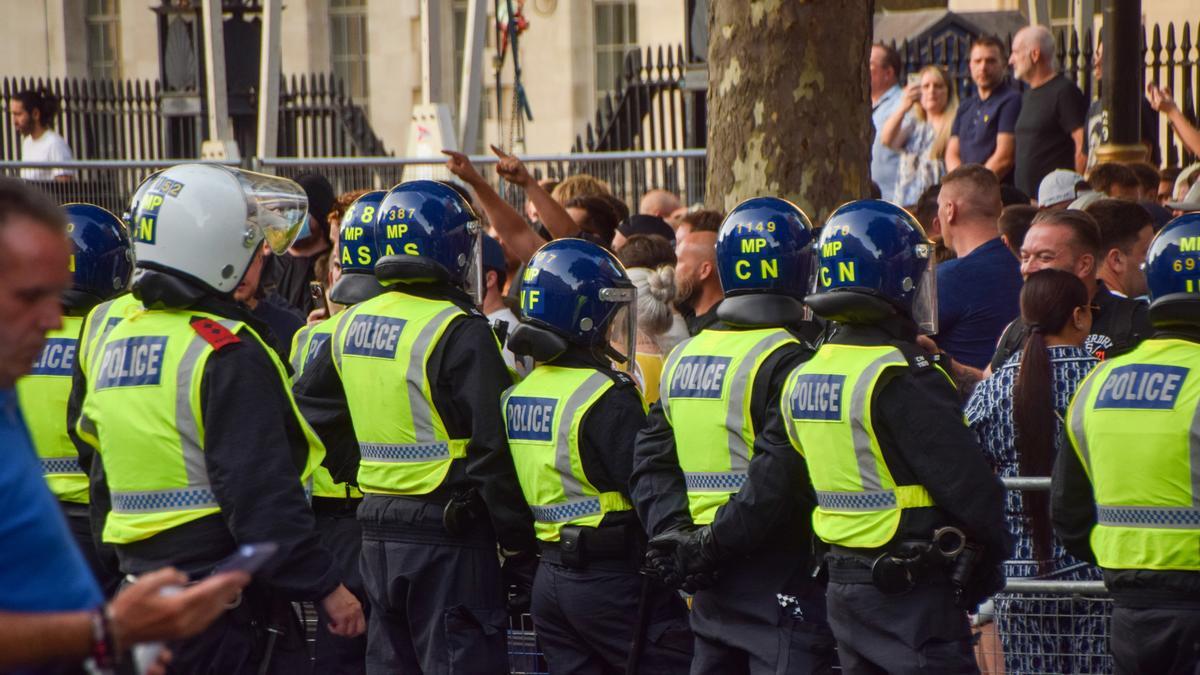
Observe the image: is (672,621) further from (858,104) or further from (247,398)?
(858,104)

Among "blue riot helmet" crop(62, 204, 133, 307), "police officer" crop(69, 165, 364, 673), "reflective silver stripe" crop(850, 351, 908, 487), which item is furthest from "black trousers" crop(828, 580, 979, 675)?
"blue riot helmet" crop(62, 204, 133, 307)

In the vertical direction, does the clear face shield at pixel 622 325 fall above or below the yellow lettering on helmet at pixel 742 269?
below

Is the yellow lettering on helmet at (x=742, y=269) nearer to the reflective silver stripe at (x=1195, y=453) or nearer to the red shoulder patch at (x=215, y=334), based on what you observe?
the reflective silver stripe at (x=1195, y=453)

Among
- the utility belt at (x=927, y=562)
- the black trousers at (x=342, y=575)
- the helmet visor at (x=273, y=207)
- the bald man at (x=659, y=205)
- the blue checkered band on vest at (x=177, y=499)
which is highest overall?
the helmet visor at (x=273, y=207)

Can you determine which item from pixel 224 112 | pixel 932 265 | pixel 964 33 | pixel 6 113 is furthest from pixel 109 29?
pixel 932 265

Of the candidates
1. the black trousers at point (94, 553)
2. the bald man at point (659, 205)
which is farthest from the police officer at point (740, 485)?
the bald man at point (659, 205)

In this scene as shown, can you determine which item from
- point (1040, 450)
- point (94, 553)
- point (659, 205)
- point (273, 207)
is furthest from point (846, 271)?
point (659, 205)

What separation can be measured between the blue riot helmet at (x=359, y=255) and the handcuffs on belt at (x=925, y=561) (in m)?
2.33

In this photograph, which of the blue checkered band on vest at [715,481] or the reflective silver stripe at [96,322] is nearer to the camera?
the reflective silver stripe at [96,322]

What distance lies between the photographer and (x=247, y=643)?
486 centimetres

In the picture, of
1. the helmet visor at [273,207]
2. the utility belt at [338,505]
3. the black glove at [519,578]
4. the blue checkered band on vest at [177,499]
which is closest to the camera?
the blue checkered band on vest at [177,499]

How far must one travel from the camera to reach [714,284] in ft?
23.1

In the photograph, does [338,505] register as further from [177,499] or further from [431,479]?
[177,499]

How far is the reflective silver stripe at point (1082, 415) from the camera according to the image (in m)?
4.91
